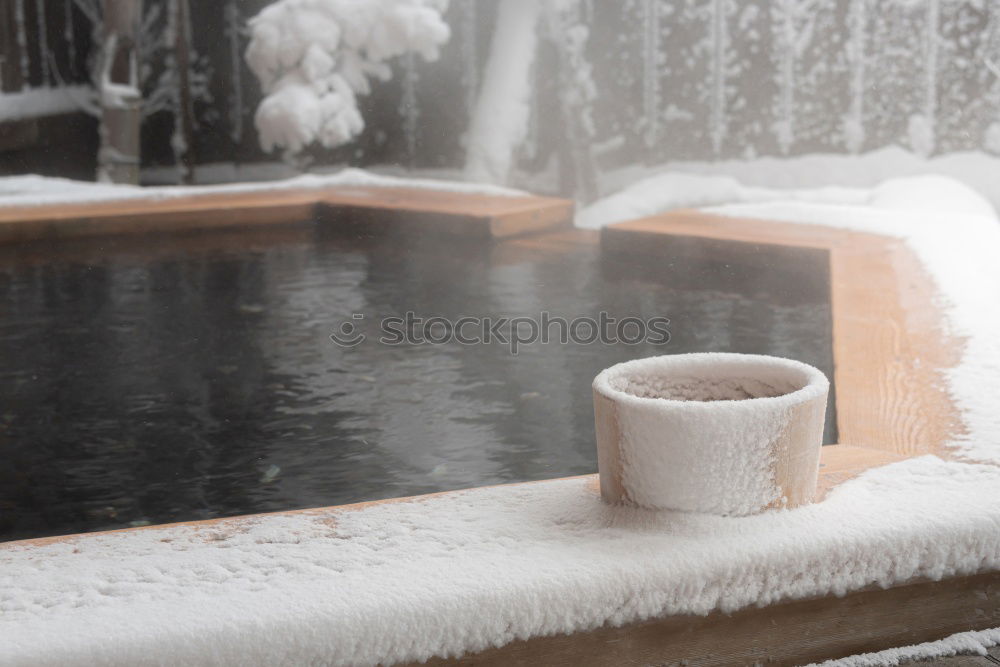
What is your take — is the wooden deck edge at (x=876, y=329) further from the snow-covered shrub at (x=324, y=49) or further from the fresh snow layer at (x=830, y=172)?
the snow-covered shrub at (x=324, y=49)

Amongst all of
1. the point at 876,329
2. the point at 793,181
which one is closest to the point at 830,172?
the point at 793,181

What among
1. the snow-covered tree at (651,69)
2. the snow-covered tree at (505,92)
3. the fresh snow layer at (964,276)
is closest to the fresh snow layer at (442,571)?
the fresh snow layer at (964,276)

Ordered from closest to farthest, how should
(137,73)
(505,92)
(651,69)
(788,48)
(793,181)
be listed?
1. (788,48)
2. (793,181)
3. (651,69)
4. (505,92)
5. (137,73)

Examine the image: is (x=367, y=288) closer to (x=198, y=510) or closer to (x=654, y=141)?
(x=198, y=510)

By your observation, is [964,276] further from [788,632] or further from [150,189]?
[150,189]

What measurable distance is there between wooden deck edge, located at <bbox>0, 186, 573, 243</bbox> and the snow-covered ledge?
4.35 m

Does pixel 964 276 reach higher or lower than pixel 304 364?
higher

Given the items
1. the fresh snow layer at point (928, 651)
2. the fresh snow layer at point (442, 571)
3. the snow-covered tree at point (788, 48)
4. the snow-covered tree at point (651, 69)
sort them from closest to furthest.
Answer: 1. the fresh snow layer at point (442, 571)
2. the fresh snow layer at point (928, 651)
3. the snow-covered tree at point (788, 48)
4. the snow-covered tree at point (651, 69)

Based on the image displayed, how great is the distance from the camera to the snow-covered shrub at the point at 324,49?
782cm

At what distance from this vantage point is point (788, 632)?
128 centimetres

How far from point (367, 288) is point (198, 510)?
2501 mm

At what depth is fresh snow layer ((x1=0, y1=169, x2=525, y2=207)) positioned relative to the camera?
6.51 metres

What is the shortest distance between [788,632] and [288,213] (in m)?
5.47

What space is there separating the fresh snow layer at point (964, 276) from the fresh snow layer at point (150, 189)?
7.66 feet
